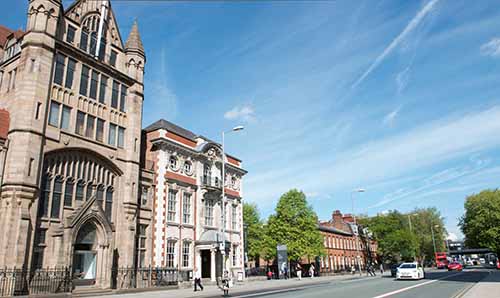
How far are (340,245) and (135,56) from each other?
173 feet

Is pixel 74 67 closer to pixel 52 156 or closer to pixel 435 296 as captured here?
pixel 52 156

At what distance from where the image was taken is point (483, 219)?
6894 cm

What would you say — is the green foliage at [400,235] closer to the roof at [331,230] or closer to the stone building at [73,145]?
the roof at [331,230]

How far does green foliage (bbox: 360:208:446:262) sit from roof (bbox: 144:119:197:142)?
48.0 m

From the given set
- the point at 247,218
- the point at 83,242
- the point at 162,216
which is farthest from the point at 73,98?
the point at 247,218

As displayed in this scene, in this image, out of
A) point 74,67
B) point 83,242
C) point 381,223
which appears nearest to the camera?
point 83,242

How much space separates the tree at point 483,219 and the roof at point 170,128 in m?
56.8

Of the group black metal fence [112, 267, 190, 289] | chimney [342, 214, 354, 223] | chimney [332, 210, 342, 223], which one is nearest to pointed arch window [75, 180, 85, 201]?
black metal fence [112, 267, 190, 289]

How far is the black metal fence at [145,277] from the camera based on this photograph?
26.7 metres

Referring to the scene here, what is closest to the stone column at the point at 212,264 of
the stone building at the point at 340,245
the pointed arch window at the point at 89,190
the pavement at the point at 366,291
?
the pavement at the point at 366,291

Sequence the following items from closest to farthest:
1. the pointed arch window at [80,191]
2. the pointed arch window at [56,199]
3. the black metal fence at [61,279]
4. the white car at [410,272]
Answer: the black metal fence at [61,279], the pointed arch window at [56,199], the pointed arch window at [80,191], the white car at [410,272]

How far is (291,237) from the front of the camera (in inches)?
1951

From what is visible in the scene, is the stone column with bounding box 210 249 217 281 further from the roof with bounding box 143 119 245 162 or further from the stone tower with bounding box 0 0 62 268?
the stone tower with bounding box 0 0 62 268

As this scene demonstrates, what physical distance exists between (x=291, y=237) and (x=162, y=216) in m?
22.3
